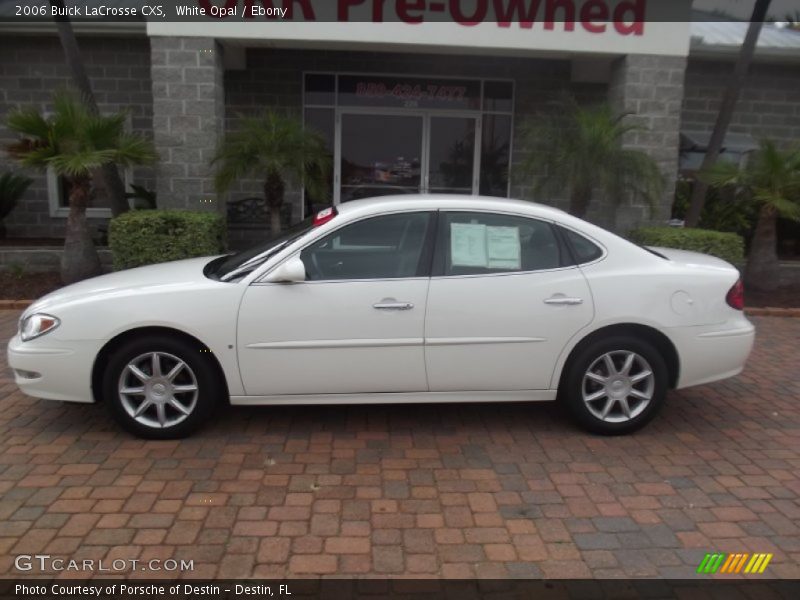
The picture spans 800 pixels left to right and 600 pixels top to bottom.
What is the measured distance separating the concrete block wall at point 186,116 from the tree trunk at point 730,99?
671 cm

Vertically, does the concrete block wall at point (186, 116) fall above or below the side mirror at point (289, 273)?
above

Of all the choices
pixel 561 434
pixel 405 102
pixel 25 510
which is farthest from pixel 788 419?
pixel 405 102

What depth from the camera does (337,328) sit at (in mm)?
4137

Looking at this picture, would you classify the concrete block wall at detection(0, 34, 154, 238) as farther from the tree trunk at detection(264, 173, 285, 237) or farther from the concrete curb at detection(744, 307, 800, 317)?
the concrete curb at detection(744, 307, 800, 317)

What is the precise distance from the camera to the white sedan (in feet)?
13.5

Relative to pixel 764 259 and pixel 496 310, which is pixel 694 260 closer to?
pixel 496 310

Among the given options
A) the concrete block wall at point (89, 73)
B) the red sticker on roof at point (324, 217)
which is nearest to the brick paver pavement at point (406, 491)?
the red sticker on roof at point (324, 217)

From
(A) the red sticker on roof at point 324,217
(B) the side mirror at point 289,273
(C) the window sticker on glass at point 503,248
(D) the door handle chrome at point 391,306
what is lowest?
(D) the door handle chrome at point 391,306

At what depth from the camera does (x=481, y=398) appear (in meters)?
4.37

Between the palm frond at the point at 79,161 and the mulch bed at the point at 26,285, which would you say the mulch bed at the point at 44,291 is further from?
the palm frond at the point at 79,161

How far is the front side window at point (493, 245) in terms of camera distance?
433 cm

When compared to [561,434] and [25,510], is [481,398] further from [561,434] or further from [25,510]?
[25,510]

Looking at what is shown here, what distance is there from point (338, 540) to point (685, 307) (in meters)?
2.70
